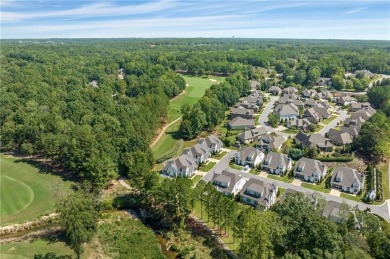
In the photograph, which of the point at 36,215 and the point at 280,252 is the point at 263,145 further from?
the point at 36,215

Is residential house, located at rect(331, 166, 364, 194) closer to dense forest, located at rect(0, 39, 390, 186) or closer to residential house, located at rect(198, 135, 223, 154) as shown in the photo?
residential house, located at rect(198, 135, 223, 154)

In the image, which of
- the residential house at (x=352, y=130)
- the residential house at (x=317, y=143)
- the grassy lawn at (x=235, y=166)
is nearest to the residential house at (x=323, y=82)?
the residential house at (x=352, y=130)

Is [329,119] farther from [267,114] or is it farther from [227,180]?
[227,180]

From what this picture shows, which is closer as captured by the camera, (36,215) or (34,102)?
(36,215)

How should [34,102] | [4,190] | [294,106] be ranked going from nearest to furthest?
1. [4,190]
2. [34,102]
3. [294,106]

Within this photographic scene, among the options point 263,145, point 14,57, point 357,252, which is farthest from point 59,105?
point 14,57

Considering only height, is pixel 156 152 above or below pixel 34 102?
below
